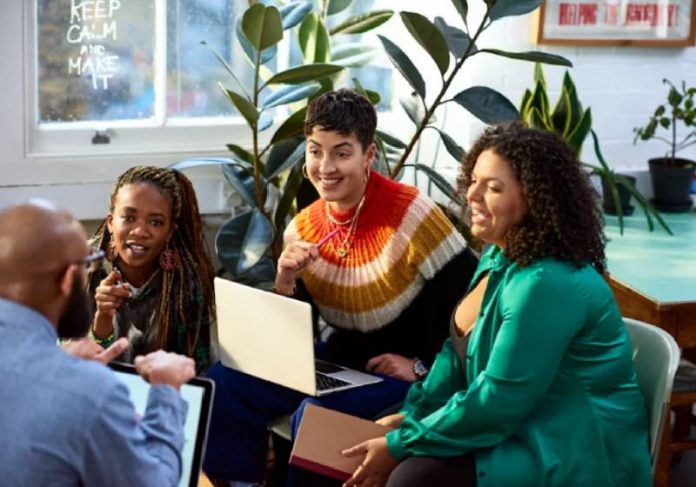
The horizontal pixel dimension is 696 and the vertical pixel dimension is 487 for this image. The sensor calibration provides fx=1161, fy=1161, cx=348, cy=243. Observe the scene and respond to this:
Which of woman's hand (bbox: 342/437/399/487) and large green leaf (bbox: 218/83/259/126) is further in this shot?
large green leaf (bbox: 218/83/259/126)

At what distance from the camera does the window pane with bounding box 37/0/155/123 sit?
128 inches

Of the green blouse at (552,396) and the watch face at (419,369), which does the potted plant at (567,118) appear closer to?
the watch face at (419,369)

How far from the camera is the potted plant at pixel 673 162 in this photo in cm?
348

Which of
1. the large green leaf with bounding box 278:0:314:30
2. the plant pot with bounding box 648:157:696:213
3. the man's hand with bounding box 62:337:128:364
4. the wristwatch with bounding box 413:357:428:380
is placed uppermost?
the large green leaf with bounding box 278:0:314:30

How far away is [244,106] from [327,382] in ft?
2.63

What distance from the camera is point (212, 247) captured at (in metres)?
3.47

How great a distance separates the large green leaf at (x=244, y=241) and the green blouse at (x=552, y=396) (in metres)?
0.97

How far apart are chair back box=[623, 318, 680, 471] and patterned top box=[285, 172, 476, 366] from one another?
463 millimetres

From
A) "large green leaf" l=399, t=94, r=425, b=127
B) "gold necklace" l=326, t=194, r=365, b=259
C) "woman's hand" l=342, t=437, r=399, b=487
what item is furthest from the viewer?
"large green leaf" l=399, t=94, r=425, b=127

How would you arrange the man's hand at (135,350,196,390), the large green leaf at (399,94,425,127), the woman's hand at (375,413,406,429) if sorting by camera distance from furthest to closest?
1. the large green leaf at (399,94,425,127)
2. the woman's hand at (375,413,406,429)
3. the man's hand at (135,350,196,390)

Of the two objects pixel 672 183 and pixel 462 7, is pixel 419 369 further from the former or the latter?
pixel 672 183

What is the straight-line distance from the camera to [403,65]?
295 cm

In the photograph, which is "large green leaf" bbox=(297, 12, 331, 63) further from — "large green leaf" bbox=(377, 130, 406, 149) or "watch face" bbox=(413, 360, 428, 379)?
"watch face" bbox=(413, 360, 428, 379)

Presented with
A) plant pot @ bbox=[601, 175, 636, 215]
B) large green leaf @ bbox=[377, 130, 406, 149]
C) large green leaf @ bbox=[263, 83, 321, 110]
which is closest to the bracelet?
large green leaf @ bbox=[263, 83, 321, 110]
